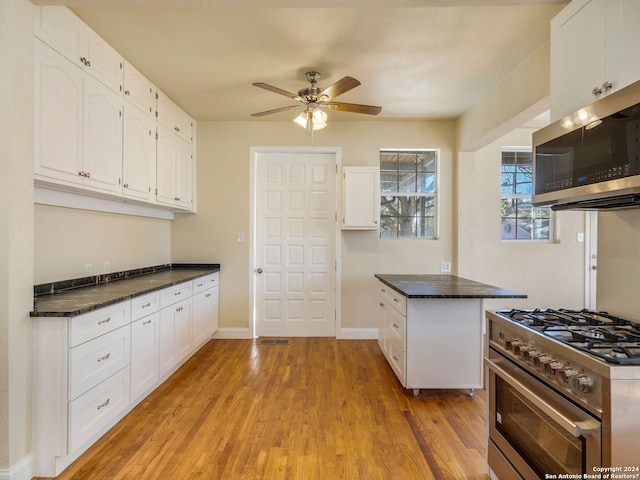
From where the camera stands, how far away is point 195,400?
97.9 inches

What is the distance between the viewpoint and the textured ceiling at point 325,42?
1981mm

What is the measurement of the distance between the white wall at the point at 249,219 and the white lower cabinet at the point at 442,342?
1513 mm

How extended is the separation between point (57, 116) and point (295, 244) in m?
2.68

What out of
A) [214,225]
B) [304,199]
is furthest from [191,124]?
[304,199]

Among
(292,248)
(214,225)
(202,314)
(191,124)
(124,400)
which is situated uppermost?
(191,124)

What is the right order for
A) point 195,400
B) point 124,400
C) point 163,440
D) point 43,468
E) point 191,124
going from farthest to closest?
point 191,124, point 195,400, point 124,400, point 163,440, point 43,468

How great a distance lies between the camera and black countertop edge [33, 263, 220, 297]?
7.26 ft

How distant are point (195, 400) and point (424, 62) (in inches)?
129

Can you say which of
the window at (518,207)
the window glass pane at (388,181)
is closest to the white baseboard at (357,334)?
the window glass pane at (388,181)

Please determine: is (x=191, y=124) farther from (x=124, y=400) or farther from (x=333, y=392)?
(x=333, y=392)

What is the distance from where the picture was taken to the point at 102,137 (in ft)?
7.50

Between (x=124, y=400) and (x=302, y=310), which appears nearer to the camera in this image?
(x=124, y=400)

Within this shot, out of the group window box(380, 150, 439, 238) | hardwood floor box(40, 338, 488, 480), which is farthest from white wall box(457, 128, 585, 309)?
hardwood floor box(40, 338, 488, 480)

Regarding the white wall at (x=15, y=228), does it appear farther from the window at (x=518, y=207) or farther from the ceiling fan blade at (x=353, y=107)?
the window at (x=518, y=207)
